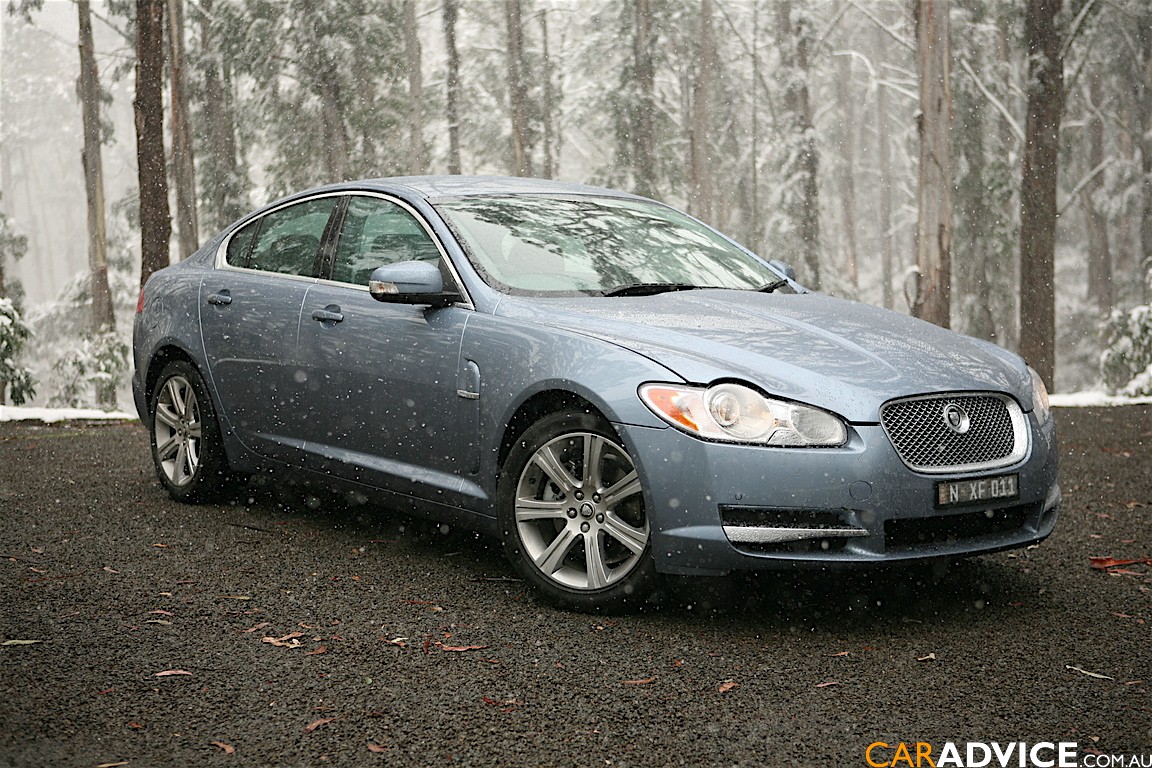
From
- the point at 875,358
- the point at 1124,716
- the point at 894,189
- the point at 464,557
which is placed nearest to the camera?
the point at 1124,716

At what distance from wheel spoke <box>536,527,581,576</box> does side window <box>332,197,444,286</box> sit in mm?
1503

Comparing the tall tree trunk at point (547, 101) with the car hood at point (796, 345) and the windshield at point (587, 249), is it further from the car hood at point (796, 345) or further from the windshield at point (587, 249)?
the car hood at point (796, 345)

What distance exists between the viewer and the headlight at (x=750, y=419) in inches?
176

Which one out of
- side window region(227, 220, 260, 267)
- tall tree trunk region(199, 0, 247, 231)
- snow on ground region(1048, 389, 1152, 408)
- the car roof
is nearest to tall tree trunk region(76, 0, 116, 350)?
tall tree trunk region(199, 0, 247, 231)

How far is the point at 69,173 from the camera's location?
92375 mm

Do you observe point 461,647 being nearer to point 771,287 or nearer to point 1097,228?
point 771,287

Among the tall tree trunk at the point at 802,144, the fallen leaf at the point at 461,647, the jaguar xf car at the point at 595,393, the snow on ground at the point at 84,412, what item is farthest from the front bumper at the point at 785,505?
the tall tree trunk at the point at 802,144

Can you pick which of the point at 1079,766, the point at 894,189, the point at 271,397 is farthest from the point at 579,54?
the point at 1079,766

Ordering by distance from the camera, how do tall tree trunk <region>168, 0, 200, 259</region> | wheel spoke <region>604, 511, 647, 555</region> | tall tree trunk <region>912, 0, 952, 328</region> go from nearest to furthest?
wheel spoke <region>604, 511, 647, 555</region>
tall tree trunk <region>912, 0, 952, 328</region>
tall tree trunk <region>168, 0, 200, 259</region>

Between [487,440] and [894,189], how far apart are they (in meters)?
61.5

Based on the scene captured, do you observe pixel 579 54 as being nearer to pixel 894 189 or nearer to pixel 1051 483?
pixel 894 189

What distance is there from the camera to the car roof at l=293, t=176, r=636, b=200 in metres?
6.11

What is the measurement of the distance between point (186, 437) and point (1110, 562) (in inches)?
190

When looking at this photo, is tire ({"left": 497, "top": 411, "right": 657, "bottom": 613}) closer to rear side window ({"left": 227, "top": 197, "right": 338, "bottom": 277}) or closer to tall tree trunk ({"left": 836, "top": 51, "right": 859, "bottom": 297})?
rear side window ({"left": 227, "top": 197, "right": 338, "bottom": 277})
